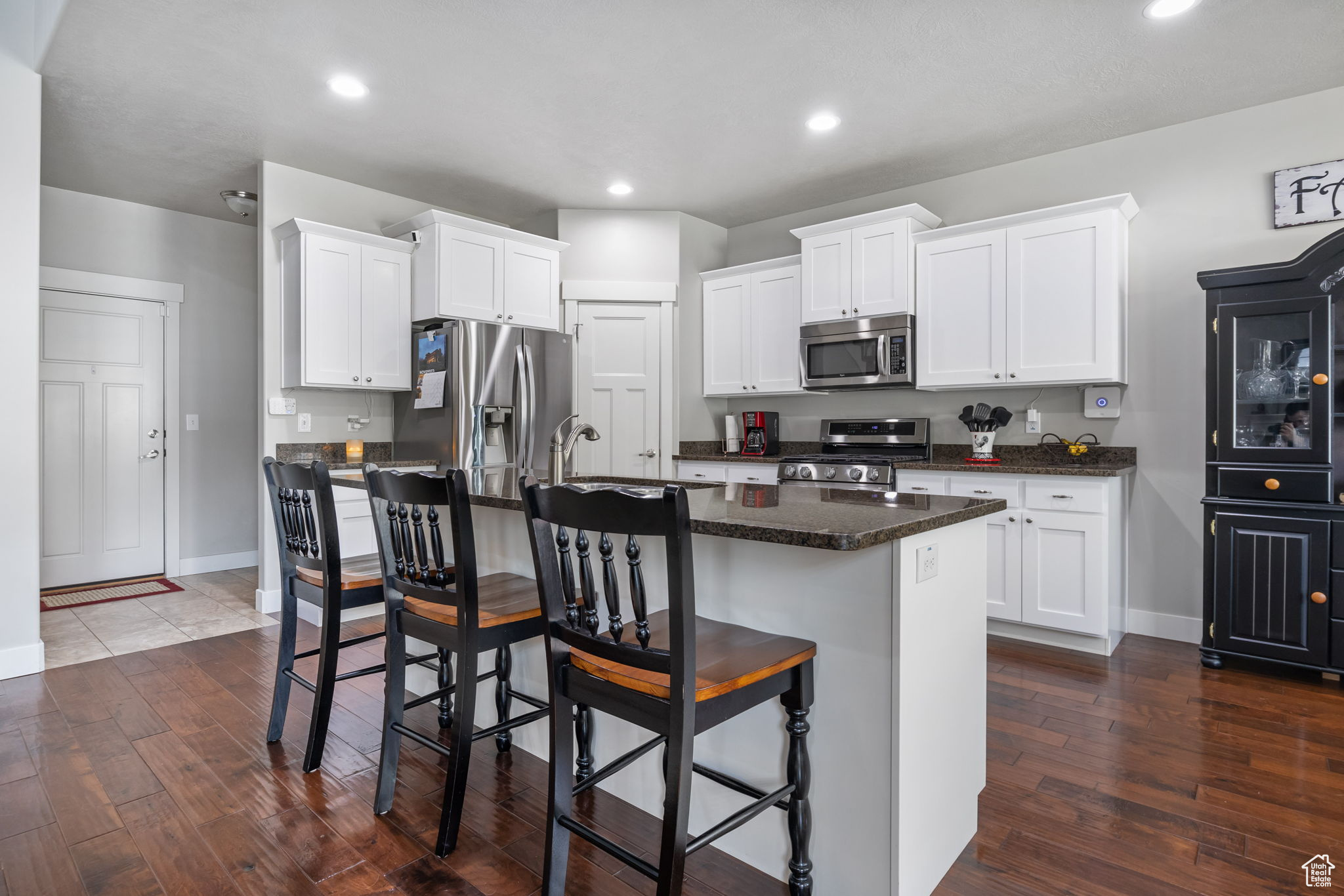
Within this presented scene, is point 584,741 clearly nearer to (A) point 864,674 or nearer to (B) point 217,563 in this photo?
(A) point 864,674

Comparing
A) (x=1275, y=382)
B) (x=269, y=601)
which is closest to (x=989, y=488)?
(x=1275, y=382)

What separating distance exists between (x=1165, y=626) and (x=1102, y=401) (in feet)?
3.96

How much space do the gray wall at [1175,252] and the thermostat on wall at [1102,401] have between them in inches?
1.8

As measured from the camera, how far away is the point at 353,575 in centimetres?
A: 229

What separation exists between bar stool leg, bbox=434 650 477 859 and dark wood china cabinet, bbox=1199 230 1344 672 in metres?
3.21

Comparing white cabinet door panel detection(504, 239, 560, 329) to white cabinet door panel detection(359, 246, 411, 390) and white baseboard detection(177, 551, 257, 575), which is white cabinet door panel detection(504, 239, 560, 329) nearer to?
white cabinet door panel detection(359, 246, 411, 390)

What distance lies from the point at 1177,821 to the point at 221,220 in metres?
6.39

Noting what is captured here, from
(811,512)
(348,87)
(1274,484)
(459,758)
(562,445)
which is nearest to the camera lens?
(811,512)

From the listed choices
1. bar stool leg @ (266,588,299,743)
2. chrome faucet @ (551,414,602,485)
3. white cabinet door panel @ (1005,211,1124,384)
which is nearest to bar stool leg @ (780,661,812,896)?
chrome faucet @ (551,414,602,485)

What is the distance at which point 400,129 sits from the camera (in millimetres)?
3693

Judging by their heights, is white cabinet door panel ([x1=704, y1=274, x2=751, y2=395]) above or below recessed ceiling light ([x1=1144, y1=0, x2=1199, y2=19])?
below

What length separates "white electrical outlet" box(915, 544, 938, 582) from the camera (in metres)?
1.48

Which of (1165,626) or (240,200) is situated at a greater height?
(240,200)

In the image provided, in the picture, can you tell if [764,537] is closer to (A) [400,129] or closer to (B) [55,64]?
(A) [400,129]
